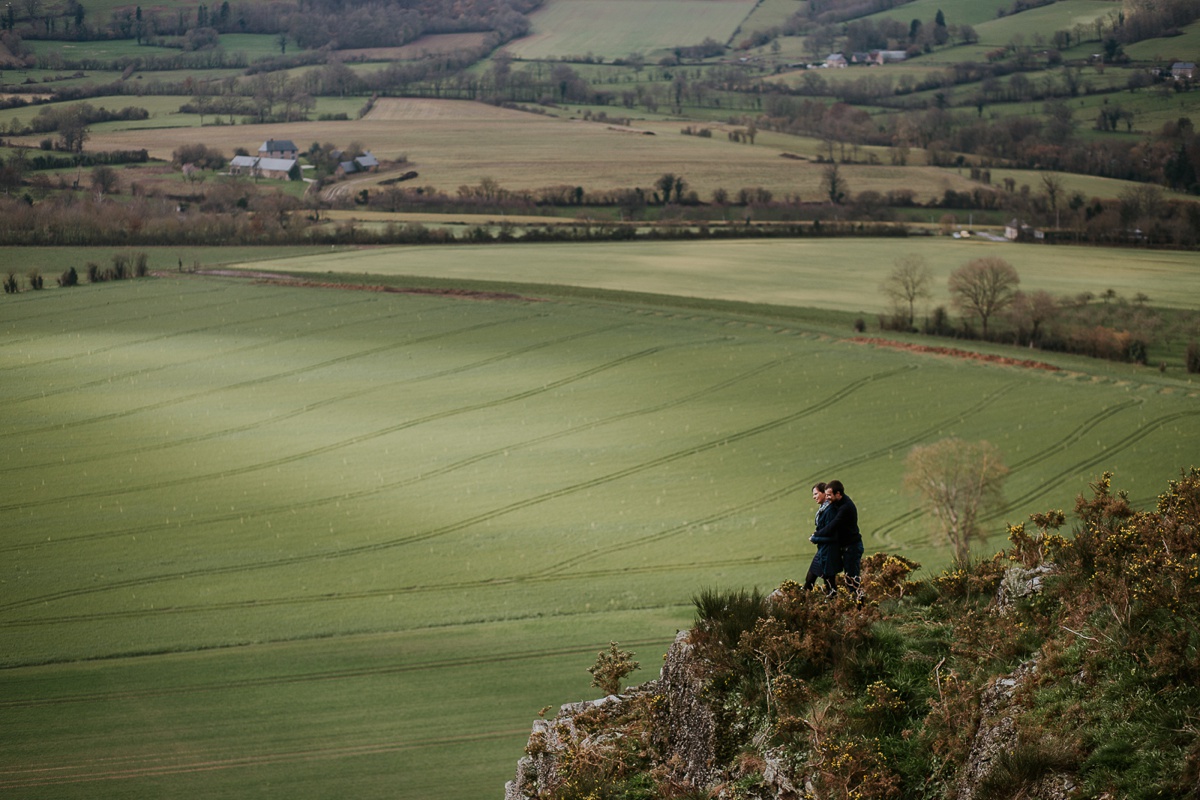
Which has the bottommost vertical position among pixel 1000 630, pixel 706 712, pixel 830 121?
pixel 706 712

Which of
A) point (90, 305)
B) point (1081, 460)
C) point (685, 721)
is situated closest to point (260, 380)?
point (90, 305)

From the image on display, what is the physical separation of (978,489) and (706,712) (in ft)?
92.9

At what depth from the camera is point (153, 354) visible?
74812mm

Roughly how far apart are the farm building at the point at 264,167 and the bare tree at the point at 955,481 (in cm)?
11342

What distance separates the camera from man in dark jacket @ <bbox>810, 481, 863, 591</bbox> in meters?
18.4

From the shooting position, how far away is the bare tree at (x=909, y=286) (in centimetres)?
7856

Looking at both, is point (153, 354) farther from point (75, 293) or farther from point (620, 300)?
point (620, 300)

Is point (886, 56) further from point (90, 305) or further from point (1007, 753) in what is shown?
point (1007, 753)

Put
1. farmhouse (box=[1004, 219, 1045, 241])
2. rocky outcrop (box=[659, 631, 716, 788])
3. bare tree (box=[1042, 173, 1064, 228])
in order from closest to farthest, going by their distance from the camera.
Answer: rocky outcrop (box=[659, 631, 716, 788]) → bare tree (box=[1042, 173, 1064, 228]) → farmhouse (box=[1004, 219, 1045, 241])

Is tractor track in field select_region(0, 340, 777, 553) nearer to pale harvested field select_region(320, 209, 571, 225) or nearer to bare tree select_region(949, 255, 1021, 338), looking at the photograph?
bare tree select_region(949, 255, 1021, 338)

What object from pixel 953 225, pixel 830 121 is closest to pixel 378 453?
pixel 953 225

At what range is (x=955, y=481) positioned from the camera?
42375 mm

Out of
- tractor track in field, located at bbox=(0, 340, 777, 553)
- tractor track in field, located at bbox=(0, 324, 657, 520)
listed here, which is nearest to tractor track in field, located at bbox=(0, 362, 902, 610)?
tractor track in field, located at bbox=(0, 324, 657, 520)

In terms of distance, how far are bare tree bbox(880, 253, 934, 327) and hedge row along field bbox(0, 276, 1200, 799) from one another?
662cm
